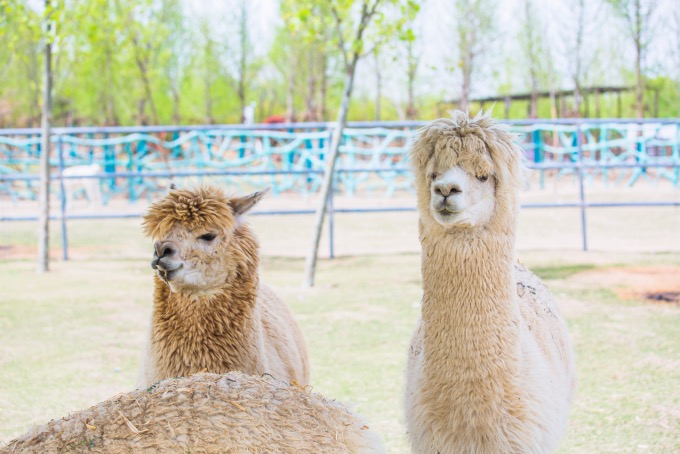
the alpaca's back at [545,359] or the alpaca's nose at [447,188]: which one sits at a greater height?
the alpaca's nose at [447,188]

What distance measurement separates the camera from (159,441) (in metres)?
2.10

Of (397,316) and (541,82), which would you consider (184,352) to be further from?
(541,82)

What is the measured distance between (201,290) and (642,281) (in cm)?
693

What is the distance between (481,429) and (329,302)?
5406 millimetres

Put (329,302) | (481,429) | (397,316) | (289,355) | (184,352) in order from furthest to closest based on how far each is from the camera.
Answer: (329,302) → (397,316) → (289,355) → (184,352) → (481,429)

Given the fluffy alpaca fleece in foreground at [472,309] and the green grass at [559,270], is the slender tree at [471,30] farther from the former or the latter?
the fluffy alpaca fleece in foreground at [472,309]

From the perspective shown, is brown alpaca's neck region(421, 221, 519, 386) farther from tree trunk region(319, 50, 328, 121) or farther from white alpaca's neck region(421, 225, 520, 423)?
tree trunk region(319, 50, 328, 121)

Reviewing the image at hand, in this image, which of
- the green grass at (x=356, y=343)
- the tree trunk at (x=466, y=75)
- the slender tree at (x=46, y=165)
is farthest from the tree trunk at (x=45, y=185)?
the tree trunk at (x=466, y=75)

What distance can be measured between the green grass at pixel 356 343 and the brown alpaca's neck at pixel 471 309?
1.44 meters

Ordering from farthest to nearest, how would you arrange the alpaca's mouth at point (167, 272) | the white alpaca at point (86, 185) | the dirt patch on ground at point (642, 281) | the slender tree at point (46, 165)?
1. the white alpaca at point (86, 185)
2. the slender tree at point (46, 165)
3. the dirt patch on ground at point (642, 281)
4. the alpaca's mouth at point (167, 272)

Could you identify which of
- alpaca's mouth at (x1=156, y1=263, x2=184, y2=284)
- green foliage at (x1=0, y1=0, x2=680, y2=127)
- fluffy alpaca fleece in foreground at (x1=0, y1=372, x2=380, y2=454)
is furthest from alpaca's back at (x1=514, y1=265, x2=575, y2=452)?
green foliage at (x1=0, y1=0, x2=680, y2=127)

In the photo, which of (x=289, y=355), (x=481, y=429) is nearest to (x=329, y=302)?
(x=289, y=355)

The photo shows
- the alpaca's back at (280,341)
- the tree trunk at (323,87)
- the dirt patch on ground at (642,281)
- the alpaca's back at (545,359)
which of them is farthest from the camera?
the tree trunk at (323,87)

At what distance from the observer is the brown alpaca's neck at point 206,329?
340 centimetres
